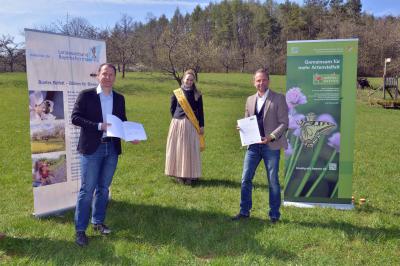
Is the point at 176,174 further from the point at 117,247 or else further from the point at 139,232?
the point at 117,247

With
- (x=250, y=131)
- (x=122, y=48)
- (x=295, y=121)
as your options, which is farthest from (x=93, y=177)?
(x=122, y=48)

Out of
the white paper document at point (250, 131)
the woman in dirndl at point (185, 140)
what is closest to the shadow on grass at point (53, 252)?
the white paper document at point (250, 131)

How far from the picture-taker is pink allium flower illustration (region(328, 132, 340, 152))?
648 cm

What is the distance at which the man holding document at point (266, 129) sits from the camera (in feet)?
18.0

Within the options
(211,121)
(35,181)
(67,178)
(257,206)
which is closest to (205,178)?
(257,206)

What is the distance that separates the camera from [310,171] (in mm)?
6648

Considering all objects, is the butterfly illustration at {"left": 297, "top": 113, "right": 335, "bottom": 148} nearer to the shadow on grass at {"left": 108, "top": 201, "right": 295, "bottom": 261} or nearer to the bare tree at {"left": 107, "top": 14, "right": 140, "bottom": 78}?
the shadow on grass at {"left": 108, "top": 201, "right": 295, "bottom": 261}

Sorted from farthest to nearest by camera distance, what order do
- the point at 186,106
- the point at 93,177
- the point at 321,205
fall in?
1. the point at 186,106
2. the point at 321,205
3. the point at 93,177

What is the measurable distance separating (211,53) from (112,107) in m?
43.2

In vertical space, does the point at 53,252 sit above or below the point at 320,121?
below

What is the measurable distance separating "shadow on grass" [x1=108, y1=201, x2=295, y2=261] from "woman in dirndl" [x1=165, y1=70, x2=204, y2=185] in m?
1.57

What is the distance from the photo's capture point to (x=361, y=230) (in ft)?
18.0

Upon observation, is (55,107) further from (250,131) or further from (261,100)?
Answer: (261,100)

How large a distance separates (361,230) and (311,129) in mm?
1779
